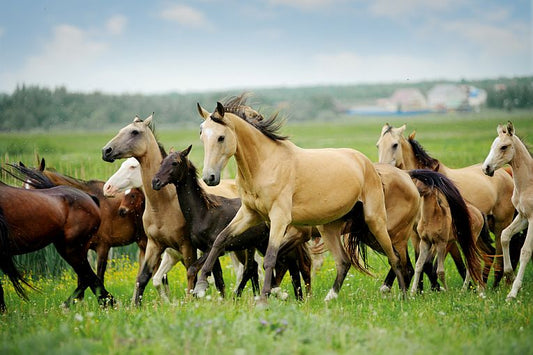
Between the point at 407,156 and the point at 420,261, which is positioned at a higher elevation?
the point at 407,156

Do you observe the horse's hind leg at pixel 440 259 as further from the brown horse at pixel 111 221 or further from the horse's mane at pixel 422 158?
the brown horse at pixel 111 221

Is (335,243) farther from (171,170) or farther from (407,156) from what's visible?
(407,156)

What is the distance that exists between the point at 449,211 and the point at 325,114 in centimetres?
8645

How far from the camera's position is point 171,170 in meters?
9.32

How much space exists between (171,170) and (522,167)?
197 inches

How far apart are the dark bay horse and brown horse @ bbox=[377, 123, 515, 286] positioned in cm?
316

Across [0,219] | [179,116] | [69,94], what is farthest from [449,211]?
[179,116]

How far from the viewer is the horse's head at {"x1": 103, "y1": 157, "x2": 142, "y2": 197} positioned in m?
10.7

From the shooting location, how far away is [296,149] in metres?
8.81

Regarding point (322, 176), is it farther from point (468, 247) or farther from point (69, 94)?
point (69, 94)

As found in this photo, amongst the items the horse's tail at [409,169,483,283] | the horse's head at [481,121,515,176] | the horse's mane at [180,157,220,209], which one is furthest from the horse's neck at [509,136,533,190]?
the horse's mane at [180,157,220,209]

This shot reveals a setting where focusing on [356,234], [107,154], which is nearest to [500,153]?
[356,234]

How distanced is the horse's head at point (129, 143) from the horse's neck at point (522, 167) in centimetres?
527


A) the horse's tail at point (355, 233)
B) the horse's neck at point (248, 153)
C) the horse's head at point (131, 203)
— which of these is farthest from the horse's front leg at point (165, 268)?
the horse's tail at point (355, 233)
